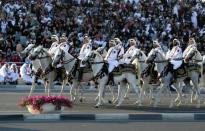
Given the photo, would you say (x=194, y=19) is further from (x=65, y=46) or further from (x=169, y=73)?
(x=65, y=46)

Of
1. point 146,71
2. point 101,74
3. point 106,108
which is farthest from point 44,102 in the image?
point 146,71

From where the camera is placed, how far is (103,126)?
17.5 m

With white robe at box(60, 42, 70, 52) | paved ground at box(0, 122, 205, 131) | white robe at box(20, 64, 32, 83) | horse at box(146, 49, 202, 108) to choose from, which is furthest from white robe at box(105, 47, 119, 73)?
white robe at box(20, 64, 32, 83)

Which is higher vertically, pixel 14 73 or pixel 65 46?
pixel 65 46

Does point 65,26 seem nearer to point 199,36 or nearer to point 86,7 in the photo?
point 86,7

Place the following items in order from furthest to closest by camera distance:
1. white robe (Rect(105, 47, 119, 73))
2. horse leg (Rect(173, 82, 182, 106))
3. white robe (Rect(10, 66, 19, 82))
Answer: white robe (Rect(10, 66, 19, 82)), horse leg (Rect(173, 82, 182, 106)), white robe (Rect(105, 47, 119, 73))

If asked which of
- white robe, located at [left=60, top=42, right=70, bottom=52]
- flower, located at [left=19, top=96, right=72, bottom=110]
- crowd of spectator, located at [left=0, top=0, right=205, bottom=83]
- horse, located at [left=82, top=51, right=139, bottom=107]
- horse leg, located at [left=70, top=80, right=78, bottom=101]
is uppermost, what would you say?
crowd of spectator, located at [left=0, top=0, right=205, bottom=83]

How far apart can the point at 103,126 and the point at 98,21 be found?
22.8 metres

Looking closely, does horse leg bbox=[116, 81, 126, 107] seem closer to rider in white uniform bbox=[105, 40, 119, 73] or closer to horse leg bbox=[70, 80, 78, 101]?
rider in white uniform bbox=[105, 40, 119, 73]

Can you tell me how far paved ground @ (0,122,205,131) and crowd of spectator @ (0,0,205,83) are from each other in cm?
1718

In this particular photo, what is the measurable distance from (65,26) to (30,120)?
20367 millimetres

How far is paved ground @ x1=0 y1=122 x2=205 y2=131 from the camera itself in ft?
54.7

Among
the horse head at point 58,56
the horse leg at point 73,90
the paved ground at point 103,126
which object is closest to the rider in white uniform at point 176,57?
the horse leg at point 73,90

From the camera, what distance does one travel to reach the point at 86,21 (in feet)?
129
